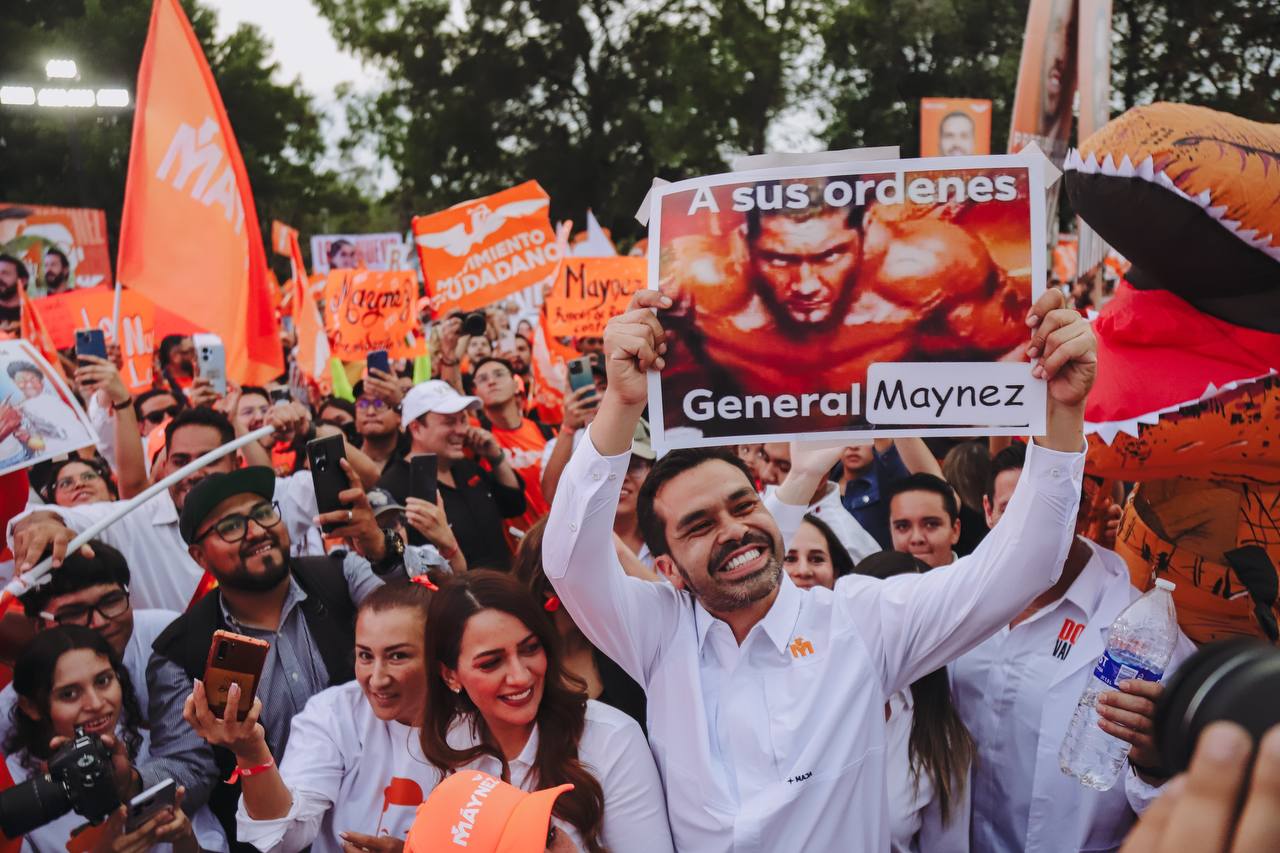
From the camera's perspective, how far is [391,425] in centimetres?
656

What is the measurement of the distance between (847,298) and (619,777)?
1.14 metres

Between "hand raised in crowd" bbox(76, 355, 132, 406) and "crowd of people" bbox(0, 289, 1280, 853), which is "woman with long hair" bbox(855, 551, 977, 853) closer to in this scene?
"crowd of people" bbox(0, 289, 1280, 853)

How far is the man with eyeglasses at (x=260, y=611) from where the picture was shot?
3416mm

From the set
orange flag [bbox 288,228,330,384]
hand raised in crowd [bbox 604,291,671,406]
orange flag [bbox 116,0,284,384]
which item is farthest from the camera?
orange flag [bbox 288,228,330,384]

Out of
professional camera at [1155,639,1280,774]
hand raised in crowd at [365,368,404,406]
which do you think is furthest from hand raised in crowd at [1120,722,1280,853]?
hand raised in crowd at [365,368,404,406]

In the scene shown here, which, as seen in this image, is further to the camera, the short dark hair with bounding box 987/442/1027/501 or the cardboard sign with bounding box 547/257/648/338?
the cardboard sign with bounding box 547/257/648/338

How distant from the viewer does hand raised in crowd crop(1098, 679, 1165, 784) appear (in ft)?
7.76

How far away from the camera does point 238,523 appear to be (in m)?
3.74

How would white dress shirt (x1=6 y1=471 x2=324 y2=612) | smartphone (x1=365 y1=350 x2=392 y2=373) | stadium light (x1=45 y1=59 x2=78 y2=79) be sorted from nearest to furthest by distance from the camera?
white dress shirt (x1=6 y1=471 x2=324 y2=612)
smartphone (x1=365 y1=350 x2=392 y2=373)
stadium light (x1=45 y1=59 x2=78 y2=79)

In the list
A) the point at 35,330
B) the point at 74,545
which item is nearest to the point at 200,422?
the point at 74,545

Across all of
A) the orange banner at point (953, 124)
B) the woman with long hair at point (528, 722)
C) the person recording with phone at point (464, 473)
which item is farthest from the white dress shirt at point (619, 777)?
the orange banner at point (953, 124)

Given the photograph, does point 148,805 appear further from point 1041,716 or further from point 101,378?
point 101,378

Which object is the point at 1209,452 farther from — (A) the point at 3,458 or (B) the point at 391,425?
(B) the point at 391,425

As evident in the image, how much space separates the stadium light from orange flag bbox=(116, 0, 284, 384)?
5.93 m
